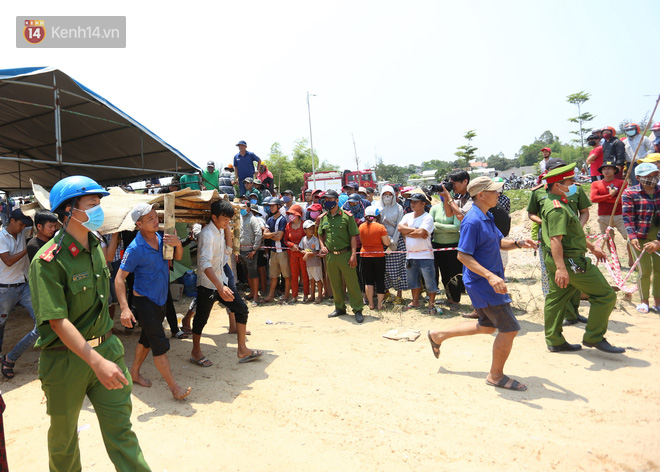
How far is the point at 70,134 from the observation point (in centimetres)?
987

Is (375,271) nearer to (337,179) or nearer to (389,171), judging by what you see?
(337,179)

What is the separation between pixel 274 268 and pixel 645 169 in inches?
243

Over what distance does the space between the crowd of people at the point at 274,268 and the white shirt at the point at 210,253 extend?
1 cm

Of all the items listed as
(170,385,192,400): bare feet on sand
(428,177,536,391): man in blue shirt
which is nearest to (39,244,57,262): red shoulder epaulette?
(170,385,192,400): bare feet on sand

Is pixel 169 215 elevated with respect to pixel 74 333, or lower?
elevated

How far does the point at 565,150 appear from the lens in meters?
69.2

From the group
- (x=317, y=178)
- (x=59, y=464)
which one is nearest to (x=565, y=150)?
(x=317, y=178)

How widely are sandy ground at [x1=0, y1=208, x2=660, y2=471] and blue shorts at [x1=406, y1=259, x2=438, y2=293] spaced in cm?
126

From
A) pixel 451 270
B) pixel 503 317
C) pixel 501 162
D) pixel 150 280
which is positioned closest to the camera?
pixel 503 317

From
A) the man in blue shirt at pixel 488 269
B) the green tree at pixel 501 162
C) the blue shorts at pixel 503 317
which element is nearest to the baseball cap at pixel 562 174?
the man in blue shirt at pixel 488 269

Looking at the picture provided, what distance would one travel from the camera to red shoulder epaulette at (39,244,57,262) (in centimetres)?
222

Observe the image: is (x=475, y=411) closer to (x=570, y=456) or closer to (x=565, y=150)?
(x=570, y=456)

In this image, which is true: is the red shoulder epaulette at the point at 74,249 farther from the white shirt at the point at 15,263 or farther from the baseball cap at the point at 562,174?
the baseball cap at the point at 562,174

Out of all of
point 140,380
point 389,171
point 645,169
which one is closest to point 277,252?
point 140,380
